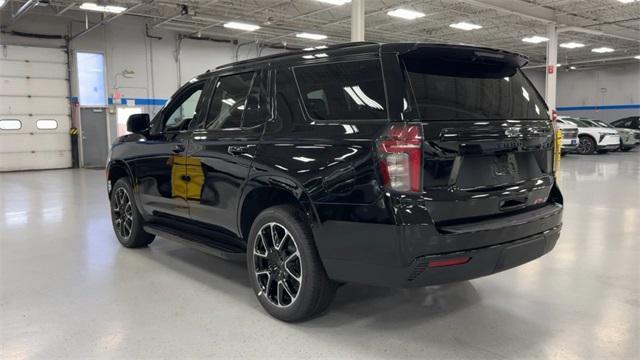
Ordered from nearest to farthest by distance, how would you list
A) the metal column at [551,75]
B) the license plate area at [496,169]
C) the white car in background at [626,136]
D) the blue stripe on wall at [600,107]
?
the license plate area at [496,169] → the metal column at [551,75] → the white car in background at [626,136] → the blue stripe on wall at [600,107]

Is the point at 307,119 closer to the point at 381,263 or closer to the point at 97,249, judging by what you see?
the point at 381,263

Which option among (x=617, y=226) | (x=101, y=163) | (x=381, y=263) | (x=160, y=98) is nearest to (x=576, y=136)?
(x=617, y=226)

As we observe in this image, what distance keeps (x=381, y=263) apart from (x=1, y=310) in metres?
2.51

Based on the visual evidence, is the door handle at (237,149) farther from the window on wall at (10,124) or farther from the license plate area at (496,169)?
the window on wall at (10,124)

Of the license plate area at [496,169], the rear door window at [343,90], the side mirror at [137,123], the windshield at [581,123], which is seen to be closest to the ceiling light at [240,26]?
the windshield at [581,123]

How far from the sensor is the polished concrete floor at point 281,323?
8.72 feet

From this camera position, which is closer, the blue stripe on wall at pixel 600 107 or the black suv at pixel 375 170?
the black suv at pixel 375 170

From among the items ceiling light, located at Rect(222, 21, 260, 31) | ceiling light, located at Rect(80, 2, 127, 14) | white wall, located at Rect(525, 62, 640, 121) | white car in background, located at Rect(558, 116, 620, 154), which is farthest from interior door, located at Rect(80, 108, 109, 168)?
white wall, located at Rect(525, 62, 640, 121)

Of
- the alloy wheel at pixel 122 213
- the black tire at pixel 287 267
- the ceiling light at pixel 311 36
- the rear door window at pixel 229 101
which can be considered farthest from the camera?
the ceiling light at pixel 311 36

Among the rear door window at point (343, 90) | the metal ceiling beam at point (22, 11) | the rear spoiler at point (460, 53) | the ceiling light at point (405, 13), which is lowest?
the rear door window at point (343, 90)

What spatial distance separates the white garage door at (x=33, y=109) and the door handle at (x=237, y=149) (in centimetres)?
1339

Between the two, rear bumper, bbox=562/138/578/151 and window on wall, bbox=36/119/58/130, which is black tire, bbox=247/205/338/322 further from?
rear bumper, bbox=562/138/578/151

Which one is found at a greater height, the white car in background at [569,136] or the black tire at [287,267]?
the white car in background at [569,136]

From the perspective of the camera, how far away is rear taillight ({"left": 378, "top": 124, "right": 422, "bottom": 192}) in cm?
238
